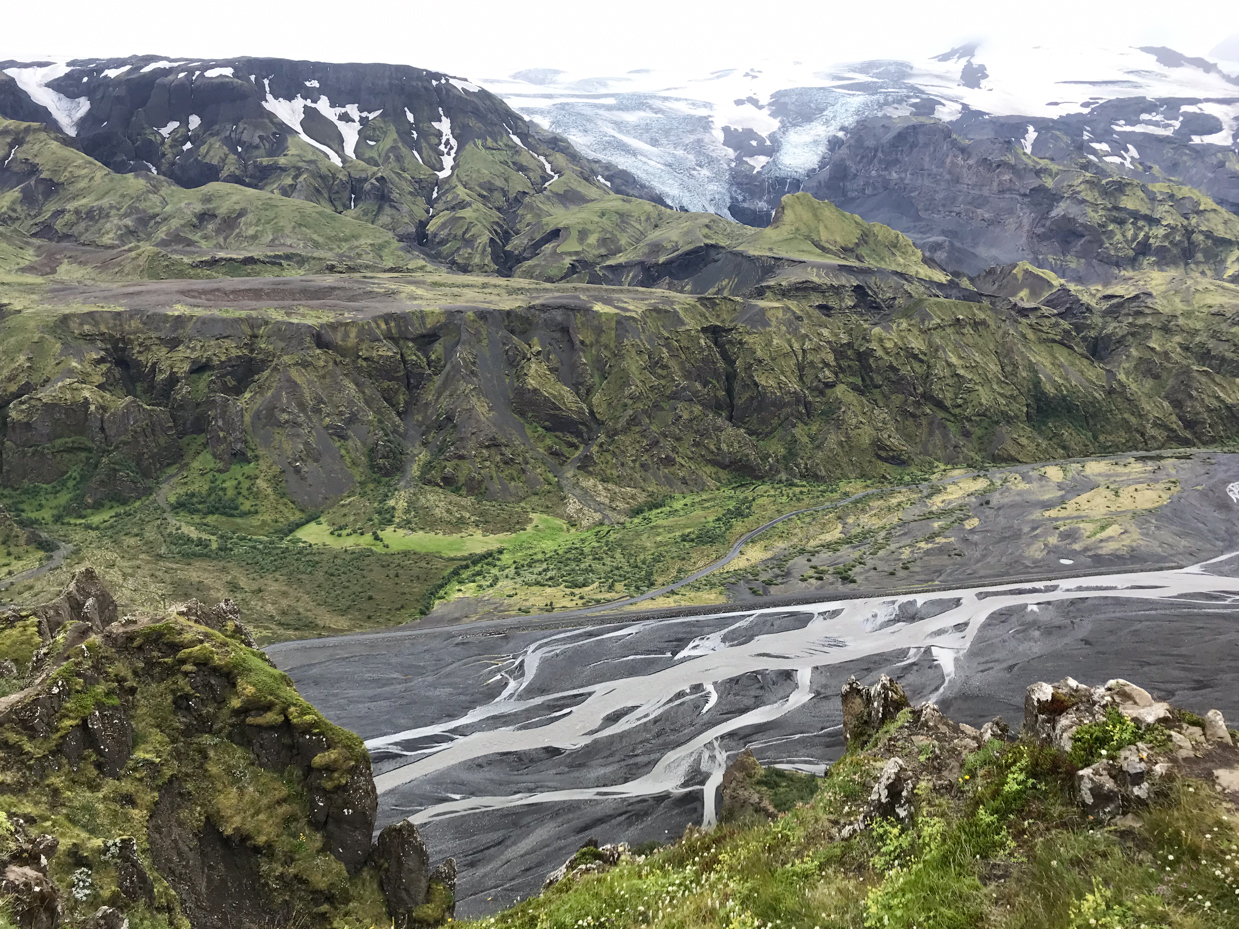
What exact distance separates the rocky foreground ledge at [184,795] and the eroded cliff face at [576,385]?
7506 cm

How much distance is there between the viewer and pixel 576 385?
120 meters

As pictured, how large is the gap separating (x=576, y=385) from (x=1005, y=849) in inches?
4424

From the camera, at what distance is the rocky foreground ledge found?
14680mm

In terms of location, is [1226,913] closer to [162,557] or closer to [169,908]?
[169,908]

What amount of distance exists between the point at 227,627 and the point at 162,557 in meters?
52.3

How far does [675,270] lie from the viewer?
185 meters

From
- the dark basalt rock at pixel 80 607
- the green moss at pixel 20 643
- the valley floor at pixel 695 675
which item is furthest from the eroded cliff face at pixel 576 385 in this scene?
the green moss at pixel 20 643

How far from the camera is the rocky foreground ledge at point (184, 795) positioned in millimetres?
14680

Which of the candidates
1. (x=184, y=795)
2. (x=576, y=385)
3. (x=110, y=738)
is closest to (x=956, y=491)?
(x=576, y=385)

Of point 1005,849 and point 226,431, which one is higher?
point 1005,849

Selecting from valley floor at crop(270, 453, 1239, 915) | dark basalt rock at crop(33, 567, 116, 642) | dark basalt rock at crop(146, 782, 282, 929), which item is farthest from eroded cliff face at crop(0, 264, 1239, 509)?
→ dark basalt rock at crop(146, 782, 282, 929)

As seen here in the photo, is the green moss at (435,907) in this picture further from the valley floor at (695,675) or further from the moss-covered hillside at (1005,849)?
the moss-covered hillside at (1005,849)

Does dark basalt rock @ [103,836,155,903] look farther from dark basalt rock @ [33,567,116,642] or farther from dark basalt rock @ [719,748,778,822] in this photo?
dark basalt rock @ [719,748,778,822]

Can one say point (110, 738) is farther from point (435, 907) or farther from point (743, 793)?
point (743, 793)
